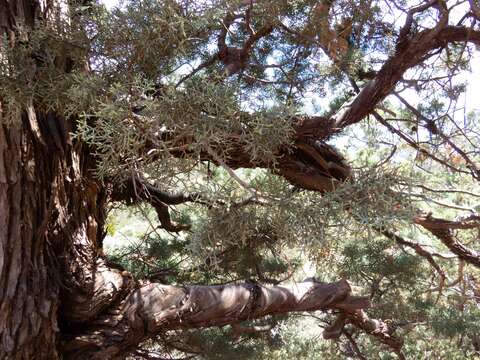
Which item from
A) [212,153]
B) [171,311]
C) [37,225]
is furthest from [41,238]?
[212,153]

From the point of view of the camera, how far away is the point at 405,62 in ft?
4.98

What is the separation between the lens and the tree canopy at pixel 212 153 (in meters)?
0.96

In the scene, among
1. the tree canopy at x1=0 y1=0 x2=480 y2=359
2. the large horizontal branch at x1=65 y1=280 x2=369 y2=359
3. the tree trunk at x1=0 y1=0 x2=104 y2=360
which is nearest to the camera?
the tree canopy at x1=0 y1=0 x2=480 y2=359

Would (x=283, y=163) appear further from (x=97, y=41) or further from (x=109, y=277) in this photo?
(x=97, y=41)

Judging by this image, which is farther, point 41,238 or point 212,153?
point 41,238

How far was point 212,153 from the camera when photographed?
0.88m

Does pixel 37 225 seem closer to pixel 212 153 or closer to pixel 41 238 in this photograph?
pixel 41 238

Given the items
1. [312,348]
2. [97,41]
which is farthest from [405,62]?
[312,348]

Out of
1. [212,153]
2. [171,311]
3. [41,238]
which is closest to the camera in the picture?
[212,153]

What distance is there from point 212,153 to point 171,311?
75 centimetres

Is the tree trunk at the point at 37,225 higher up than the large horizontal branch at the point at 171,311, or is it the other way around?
the tree trunk at the point at 37,225

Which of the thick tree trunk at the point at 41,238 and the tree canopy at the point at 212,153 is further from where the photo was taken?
the thick tree trunk at the point at 41,238

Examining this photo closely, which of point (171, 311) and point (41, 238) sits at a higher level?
point (41, 238)

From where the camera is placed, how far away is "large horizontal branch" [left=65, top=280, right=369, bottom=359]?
1436mm
